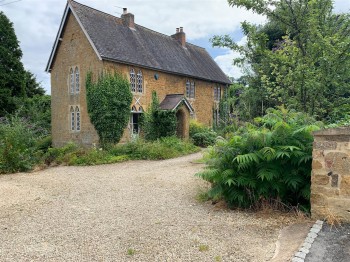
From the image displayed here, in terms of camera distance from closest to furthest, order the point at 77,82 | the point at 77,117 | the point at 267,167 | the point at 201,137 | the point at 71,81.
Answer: the point at 267,167, the point at 77,82, the point at 77,117, the point at 71,81, the point at 201,137

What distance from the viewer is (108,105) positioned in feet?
53.9

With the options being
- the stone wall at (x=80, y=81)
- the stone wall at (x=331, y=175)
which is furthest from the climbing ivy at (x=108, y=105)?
the stone wall at (x=331, y=175)

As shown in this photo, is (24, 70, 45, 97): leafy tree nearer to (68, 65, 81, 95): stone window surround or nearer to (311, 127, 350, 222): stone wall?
(68, 65, 81, 95): stone window surround

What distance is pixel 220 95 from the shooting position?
26.3 metres

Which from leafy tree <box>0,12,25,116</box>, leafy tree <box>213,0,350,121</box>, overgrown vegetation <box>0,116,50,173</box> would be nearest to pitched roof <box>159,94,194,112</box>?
overgrown vegetation <box>0,116,50,173</box>

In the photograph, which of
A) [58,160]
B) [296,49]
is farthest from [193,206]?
[58,160]

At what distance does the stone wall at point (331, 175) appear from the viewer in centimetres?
485

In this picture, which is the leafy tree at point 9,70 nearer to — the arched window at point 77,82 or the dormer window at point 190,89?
the arched window at point 77,82

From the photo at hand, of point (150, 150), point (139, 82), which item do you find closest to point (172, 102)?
point (139, 82)

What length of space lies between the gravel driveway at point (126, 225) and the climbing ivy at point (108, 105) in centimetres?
752

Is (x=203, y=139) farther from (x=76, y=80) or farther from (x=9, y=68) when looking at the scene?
(x=9, y=68)

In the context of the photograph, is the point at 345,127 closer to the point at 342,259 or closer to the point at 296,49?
the point at 342,259

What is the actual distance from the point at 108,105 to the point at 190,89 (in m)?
8.22

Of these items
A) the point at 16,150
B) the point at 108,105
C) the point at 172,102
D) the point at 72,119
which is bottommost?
the point at 16,150
